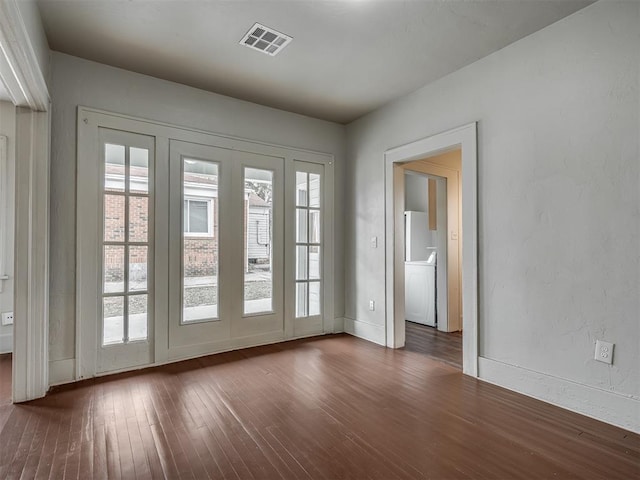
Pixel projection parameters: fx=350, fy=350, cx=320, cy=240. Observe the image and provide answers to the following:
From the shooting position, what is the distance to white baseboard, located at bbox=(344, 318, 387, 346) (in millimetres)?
3995

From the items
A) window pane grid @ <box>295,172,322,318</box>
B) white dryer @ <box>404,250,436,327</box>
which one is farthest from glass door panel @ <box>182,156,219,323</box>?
white dryer @ <box>404,250,436,327</box>

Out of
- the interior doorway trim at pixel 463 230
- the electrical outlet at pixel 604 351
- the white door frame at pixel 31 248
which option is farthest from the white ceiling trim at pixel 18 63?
the electrical outlet at pixel 604 351

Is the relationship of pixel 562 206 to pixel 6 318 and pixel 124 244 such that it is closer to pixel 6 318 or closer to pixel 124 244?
pixel 124 244

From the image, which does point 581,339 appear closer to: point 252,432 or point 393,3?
point 252,432

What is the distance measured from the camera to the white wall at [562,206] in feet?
7.13

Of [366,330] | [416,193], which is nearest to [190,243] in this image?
[366,330]

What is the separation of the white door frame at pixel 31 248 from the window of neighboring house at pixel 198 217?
1112mm

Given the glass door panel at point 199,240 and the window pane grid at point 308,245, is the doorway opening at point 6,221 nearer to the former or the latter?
the glass door panel at point 199,240

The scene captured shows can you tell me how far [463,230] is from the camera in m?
3.12

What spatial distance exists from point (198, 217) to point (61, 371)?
1.70 metres

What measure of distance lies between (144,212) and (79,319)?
1.04m

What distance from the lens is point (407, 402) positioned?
8.28ft

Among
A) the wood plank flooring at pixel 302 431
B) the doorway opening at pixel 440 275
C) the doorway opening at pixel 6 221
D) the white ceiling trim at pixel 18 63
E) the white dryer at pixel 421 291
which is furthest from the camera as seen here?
the white dryer at pixel 421 291

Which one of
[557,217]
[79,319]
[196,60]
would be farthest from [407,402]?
[196,60]
